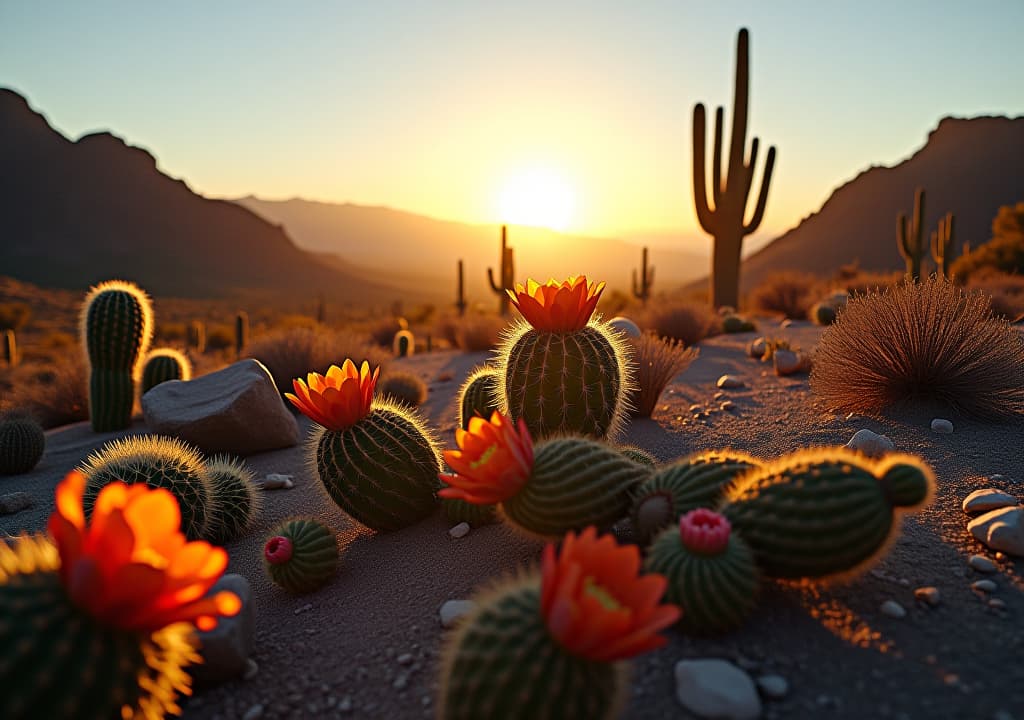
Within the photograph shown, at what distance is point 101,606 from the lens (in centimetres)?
160

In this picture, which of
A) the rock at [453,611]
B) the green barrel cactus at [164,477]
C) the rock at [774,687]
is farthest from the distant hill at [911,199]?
the rock at [774,687]

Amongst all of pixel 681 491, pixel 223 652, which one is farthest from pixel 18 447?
pixel 681 491

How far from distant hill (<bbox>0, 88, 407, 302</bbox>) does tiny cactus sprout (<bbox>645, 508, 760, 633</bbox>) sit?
6229 centimetres

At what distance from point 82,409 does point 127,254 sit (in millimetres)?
63082

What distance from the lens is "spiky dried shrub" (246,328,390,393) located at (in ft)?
30.8

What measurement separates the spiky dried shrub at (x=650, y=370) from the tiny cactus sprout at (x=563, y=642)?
3.96m

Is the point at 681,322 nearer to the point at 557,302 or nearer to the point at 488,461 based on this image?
the point at 557,302

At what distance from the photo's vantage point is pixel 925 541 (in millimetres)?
2953

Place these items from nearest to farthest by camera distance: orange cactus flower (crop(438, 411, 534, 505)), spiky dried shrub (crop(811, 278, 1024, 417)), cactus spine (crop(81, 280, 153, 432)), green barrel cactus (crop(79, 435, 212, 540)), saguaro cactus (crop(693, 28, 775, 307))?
orange cactus flower (crop(438, 411, 534, 505)) → green barrel cactus (crop(79, 435, 212, 540)) → spiky dried shrub (crop(811, 278, 1024, 417)) → cactus spine (crop(81, 280, 153, 432)) → saguaro cactus (crop(693, 28, 775, 307))

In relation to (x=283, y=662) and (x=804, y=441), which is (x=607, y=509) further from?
(x=804, y=441)

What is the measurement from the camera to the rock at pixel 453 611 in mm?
2693

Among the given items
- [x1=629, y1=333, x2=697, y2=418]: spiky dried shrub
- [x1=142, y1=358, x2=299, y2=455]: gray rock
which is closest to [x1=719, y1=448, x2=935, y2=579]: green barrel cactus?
[x1=629, y1=333, x2=697, y2=418]: spiky dried shrub

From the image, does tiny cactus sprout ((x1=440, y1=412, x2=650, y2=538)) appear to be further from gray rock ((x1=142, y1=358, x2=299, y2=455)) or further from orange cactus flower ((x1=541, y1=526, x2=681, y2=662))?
gray rock ((x1=142, y1=358, x2=299, y2=455))

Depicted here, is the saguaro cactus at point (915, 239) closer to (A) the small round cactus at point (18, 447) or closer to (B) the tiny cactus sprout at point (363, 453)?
(B) the tiny cactus sprout at point (363, 453)
